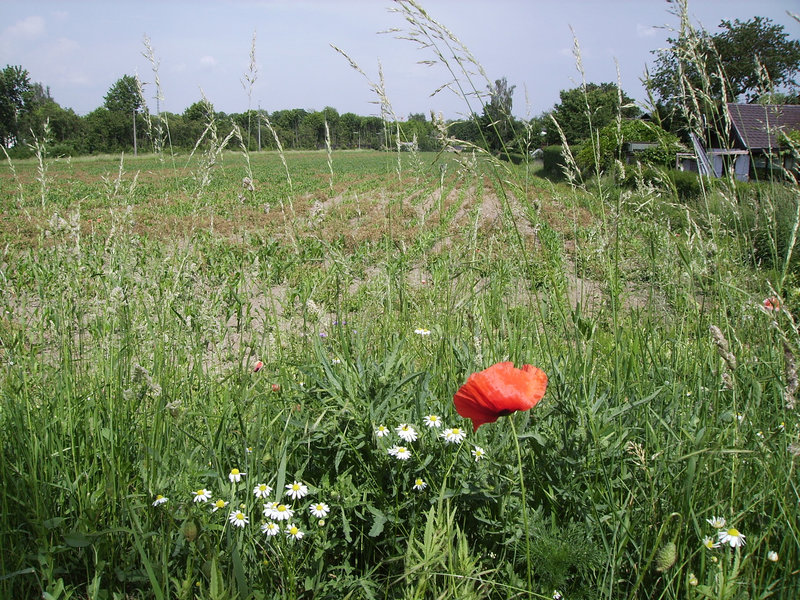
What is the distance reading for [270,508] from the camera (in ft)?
3.95

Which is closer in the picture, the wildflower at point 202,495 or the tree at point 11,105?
the wildflower at point 202,495

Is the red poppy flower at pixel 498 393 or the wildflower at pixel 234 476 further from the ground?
the red poppy flower at pixel 498 393

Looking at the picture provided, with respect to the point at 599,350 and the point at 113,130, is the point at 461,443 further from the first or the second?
the point at 113,130

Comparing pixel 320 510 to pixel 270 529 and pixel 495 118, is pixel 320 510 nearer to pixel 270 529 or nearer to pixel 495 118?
pixel 270 529

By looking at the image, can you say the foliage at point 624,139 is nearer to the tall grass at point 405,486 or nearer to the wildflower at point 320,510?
the tall grass at point 405,486

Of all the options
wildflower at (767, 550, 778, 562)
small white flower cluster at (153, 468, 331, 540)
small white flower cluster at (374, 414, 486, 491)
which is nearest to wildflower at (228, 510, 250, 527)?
small white flower cluster at (153, 468, 331, 540)

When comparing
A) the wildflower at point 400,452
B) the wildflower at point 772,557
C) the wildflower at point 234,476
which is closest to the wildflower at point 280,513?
the wildflower at point 234,476

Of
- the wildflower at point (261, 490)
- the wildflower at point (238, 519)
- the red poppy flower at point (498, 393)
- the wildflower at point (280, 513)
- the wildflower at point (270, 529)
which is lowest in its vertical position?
the wildflower at point (270, 529)

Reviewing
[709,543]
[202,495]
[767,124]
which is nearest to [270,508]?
[202,495]

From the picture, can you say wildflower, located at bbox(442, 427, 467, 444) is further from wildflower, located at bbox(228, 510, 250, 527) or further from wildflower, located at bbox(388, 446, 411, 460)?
wildflower, located at bbox(228, 510, 250, 527)

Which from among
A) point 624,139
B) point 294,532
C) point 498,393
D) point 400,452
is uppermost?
point 624,139

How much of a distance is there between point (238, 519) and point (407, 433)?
1.37 feet

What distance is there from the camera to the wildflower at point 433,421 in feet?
4.48

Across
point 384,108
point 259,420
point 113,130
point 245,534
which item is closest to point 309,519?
point 245,534
